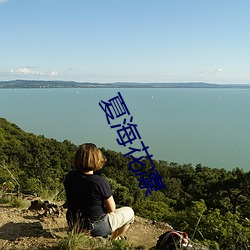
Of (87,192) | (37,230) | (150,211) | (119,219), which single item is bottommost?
(150,211)

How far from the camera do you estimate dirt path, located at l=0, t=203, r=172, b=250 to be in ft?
9.70

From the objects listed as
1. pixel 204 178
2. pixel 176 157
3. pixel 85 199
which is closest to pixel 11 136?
pixel 176 157

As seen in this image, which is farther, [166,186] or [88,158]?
[166,186]

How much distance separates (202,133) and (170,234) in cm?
4472

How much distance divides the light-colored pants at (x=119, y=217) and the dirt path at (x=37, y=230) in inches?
21.2

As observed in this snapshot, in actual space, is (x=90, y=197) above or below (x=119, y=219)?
above

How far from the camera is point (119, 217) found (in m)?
3.09

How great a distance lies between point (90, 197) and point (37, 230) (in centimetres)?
90

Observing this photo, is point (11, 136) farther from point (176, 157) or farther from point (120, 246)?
point (120, 246)

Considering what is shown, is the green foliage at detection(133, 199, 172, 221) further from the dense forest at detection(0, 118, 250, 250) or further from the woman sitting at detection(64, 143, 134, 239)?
the woman sitting at detection(64, 143, 134, 239)

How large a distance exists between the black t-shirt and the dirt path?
1.31 ft

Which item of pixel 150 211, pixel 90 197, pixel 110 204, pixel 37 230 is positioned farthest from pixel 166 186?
pixel 90 197

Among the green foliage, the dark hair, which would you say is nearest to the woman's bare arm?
the dark hair

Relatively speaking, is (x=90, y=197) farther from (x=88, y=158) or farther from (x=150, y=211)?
(x=150, y=211)
